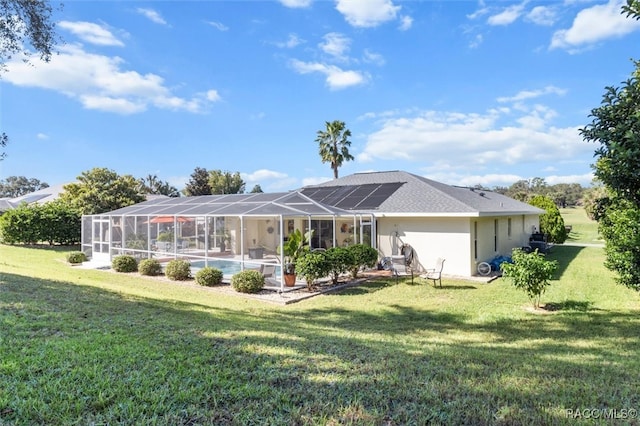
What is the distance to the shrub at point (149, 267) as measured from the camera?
15.5 m

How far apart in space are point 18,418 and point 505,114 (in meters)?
24.5

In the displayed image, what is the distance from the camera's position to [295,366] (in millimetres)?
3994

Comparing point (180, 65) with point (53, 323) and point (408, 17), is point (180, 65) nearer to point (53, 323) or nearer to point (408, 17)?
point (408, 17)

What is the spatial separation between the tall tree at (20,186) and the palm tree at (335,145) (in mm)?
79096

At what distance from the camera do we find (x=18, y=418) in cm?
269

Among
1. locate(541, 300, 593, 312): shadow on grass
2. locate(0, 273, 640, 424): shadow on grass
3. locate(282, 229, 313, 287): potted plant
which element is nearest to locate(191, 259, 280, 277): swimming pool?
locate(282, 229, 313, 287): potted plant

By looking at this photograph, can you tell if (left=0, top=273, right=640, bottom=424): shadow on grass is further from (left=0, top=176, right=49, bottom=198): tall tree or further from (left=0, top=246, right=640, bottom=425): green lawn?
(left=0, top=176, right=49, bottom=198): tall tree

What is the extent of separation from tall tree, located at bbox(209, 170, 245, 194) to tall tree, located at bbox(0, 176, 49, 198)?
5910 cm

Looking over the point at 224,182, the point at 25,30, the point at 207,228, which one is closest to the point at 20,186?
the point at 224,182

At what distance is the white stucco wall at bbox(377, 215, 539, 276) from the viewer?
1505cm

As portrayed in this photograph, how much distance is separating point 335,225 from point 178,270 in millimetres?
7589

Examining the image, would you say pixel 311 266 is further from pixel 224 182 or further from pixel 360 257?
pixel 224 182

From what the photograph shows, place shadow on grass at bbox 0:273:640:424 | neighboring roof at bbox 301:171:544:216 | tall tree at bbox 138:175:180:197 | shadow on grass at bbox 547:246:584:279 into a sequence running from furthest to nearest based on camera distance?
tall tree at bbox 138:175:180:197, shadow on grass at bbox 547:246:584:279, neighboring roof at bbox 301:171:544:216, shadow on grass at bbox 0:273:640:424

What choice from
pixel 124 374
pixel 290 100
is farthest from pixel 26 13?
pixel 290 100
